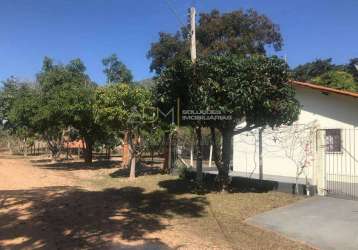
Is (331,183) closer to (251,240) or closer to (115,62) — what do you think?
(251,240)

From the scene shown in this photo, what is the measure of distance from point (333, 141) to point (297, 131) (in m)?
2.21

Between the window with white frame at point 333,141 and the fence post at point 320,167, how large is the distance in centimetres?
407

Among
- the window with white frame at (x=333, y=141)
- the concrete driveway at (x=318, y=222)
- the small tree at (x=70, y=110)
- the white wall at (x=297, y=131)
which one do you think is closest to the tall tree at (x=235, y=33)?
the small tree at (x=70, y=110)

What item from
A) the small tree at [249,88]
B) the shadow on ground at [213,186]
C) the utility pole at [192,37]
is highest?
the utility pole at [192,37]

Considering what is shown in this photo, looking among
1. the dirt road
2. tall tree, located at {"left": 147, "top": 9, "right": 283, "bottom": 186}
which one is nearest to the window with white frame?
the dirt road

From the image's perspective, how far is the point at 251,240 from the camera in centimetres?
799

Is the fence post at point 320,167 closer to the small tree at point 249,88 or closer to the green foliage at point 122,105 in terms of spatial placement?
the small tree at point 249,88

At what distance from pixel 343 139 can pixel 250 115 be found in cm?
579

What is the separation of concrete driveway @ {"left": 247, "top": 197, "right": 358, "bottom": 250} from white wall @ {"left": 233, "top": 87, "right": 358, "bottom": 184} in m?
2.95

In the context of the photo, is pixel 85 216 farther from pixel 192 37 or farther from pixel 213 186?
pixel 192 37

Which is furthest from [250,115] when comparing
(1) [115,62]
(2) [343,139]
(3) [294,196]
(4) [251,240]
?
(1) [115,62]

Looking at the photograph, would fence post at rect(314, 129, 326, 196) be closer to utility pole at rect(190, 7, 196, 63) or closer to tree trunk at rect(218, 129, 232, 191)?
tree trunk at rect(218, 129, 232, 191)

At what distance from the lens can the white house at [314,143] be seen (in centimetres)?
1377

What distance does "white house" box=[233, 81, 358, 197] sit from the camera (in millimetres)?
13766
